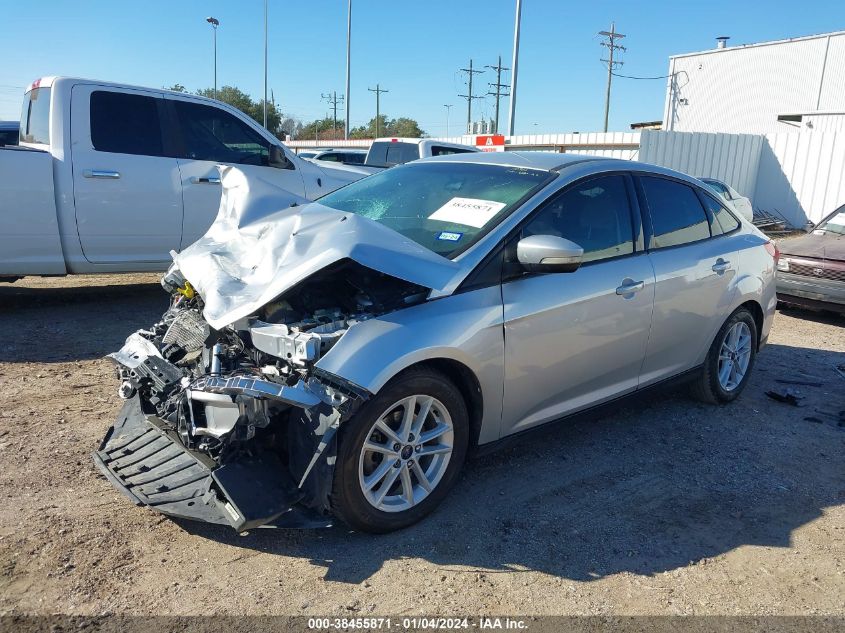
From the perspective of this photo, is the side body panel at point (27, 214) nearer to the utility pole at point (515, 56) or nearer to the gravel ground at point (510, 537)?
the gravel ground at point (510, 537)

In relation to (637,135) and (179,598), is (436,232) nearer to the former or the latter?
(179,598)

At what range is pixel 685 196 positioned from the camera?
482cm

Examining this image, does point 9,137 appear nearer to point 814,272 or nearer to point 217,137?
point 217,137

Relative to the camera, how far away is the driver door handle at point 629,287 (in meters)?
3.99

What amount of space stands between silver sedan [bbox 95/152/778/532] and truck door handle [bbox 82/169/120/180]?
2763mm

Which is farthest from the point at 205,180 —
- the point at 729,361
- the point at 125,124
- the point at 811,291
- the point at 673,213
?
the point at 811,291

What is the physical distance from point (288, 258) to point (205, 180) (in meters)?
4.34

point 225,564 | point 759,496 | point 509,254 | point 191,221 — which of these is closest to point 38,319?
point 191,221

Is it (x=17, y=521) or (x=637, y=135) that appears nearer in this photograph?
(x=17, y=521)

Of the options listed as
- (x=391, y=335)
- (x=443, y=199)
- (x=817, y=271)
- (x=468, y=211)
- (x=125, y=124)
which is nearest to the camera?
(x=391, y=335)

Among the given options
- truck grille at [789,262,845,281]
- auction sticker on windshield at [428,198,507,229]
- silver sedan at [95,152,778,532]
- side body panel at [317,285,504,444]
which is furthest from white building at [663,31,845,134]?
side body panel at [317,285,504,444]

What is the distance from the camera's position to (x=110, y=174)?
647 centimetres

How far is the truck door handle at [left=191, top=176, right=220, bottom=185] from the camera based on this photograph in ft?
23.0

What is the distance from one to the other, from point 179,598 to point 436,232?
2097 millimetres
